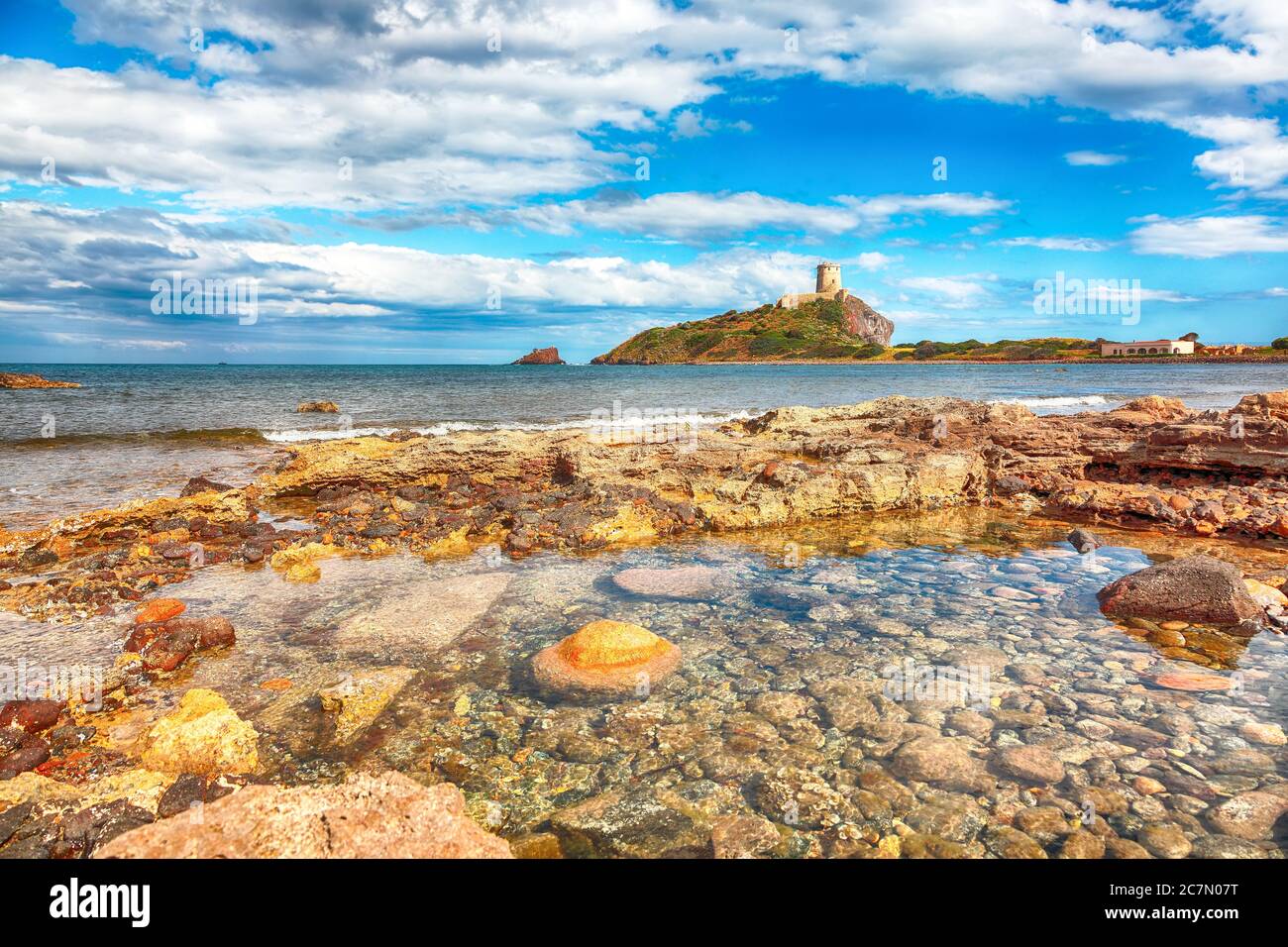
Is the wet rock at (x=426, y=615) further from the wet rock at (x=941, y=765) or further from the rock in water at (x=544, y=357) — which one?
the rock in water at (x=544, y=357)

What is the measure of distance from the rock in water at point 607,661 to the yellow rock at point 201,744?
7.87ft

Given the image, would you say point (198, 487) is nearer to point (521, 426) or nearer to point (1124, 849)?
point (1124, 849)

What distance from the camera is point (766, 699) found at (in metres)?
5.98

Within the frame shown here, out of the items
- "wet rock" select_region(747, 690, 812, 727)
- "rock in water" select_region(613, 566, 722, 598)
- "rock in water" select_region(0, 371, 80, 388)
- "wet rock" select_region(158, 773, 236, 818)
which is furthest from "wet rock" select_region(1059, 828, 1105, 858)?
"rock in water" select_region(0, 371, 80, 388)

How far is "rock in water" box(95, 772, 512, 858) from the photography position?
292cm

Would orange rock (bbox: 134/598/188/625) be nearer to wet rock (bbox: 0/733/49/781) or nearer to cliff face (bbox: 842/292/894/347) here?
wet rock (bbox: 0/733/49/781)

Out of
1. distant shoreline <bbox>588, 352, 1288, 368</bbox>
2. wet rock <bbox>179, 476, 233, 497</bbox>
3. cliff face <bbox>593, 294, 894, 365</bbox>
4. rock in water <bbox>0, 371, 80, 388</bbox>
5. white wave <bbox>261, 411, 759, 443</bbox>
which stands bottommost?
wet rock <bbox>179, 476, 233, 497</bbox>

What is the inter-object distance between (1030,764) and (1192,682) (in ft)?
8.28

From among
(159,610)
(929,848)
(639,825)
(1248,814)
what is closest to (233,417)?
(159,610)

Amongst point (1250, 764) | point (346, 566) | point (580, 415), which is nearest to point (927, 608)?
point (1250, 764)

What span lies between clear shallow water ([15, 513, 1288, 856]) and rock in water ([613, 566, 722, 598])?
0.22 meters

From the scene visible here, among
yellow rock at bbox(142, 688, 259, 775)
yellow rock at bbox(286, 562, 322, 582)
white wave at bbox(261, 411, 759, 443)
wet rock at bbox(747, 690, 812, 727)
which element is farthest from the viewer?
white wave at bbox(261, 411, 759, 443)
